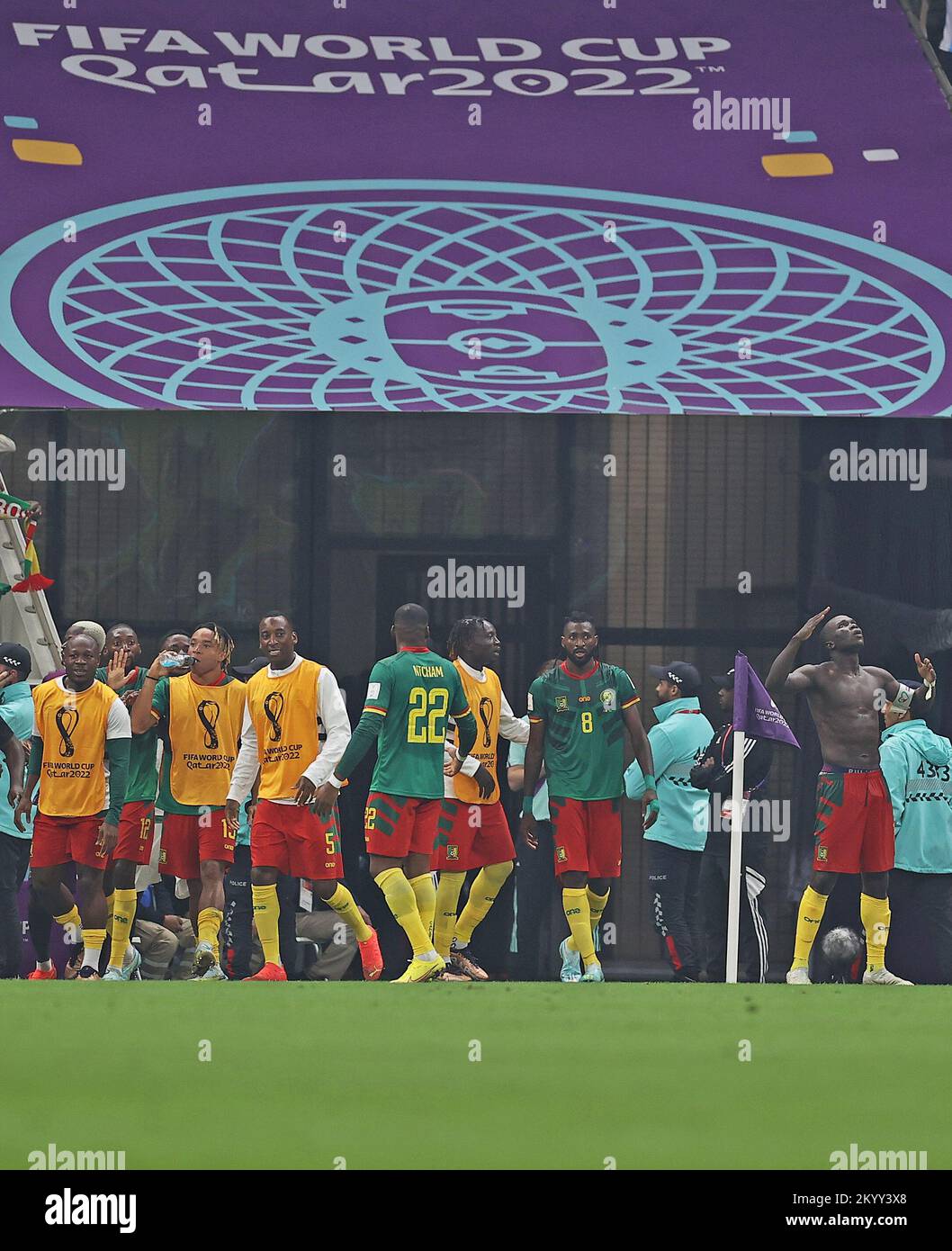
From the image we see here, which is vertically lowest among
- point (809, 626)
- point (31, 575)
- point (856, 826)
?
point (856, 826)

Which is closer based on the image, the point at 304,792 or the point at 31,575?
the point at 304,792

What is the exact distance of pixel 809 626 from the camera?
10.4 m

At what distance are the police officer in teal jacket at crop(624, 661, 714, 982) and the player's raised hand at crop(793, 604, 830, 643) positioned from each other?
64 cm

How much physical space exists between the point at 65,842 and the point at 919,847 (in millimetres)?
4902

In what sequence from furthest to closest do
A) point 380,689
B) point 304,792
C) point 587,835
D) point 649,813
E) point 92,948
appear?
point 649,813, point 587,835, point 92,948, point 380,689, point 304,792

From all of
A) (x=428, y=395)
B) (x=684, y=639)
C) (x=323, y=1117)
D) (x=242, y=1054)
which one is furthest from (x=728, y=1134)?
(x=428, y=395)

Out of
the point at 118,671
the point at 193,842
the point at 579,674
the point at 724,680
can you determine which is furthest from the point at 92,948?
the point at 724,680

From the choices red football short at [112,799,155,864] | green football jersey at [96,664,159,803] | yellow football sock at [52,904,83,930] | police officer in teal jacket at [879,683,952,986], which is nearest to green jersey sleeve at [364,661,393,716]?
green football jersey at [96,664,159,803]

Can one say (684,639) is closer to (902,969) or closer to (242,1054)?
(902,969)

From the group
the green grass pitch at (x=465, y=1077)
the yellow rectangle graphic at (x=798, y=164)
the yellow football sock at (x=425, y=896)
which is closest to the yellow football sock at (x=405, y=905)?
the yellow football sock at (x=425, y=896)

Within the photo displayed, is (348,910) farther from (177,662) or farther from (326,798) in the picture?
(177,662)

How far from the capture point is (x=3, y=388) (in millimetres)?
10312

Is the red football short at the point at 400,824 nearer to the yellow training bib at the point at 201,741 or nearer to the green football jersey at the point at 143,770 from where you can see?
the yellow training bib at the point at 201,741

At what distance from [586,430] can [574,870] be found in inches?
101
